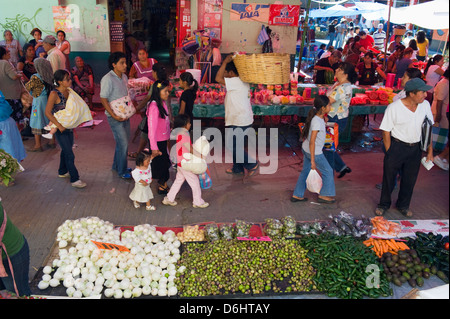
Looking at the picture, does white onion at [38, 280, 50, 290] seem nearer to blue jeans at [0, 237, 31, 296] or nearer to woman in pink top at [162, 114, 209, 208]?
blue jeans at [0, 237, 31, 296]

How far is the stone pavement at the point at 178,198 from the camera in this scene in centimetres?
513

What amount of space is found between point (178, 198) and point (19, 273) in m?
2.65

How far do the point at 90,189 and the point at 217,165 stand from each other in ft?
7.28

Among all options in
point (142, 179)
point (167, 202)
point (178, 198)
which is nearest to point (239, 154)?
point (178, 198)

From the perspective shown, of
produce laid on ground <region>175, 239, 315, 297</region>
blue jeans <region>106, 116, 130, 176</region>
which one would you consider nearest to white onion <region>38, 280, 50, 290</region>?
produce laid on ground <region>175, 239, 315, 297</region>

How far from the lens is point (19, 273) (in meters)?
3.34

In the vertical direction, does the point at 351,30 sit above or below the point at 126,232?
above

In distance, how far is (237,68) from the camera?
5809 millimetres

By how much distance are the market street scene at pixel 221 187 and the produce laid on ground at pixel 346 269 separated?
0.06 ft

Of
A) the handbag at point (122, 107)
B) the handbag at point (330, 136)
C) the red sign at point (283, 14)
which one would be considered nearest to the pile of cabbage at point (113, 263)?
the handbag at point (122, 107)

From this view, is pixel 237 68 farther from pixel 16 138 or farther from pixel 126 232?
pixel 16 138

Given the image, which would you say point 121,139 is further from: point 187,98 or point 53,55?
point 53,55

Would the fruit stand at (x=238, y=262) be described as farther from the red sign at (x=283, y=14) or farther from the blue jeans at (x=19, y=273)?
the red sign at (x=283, y=14)
